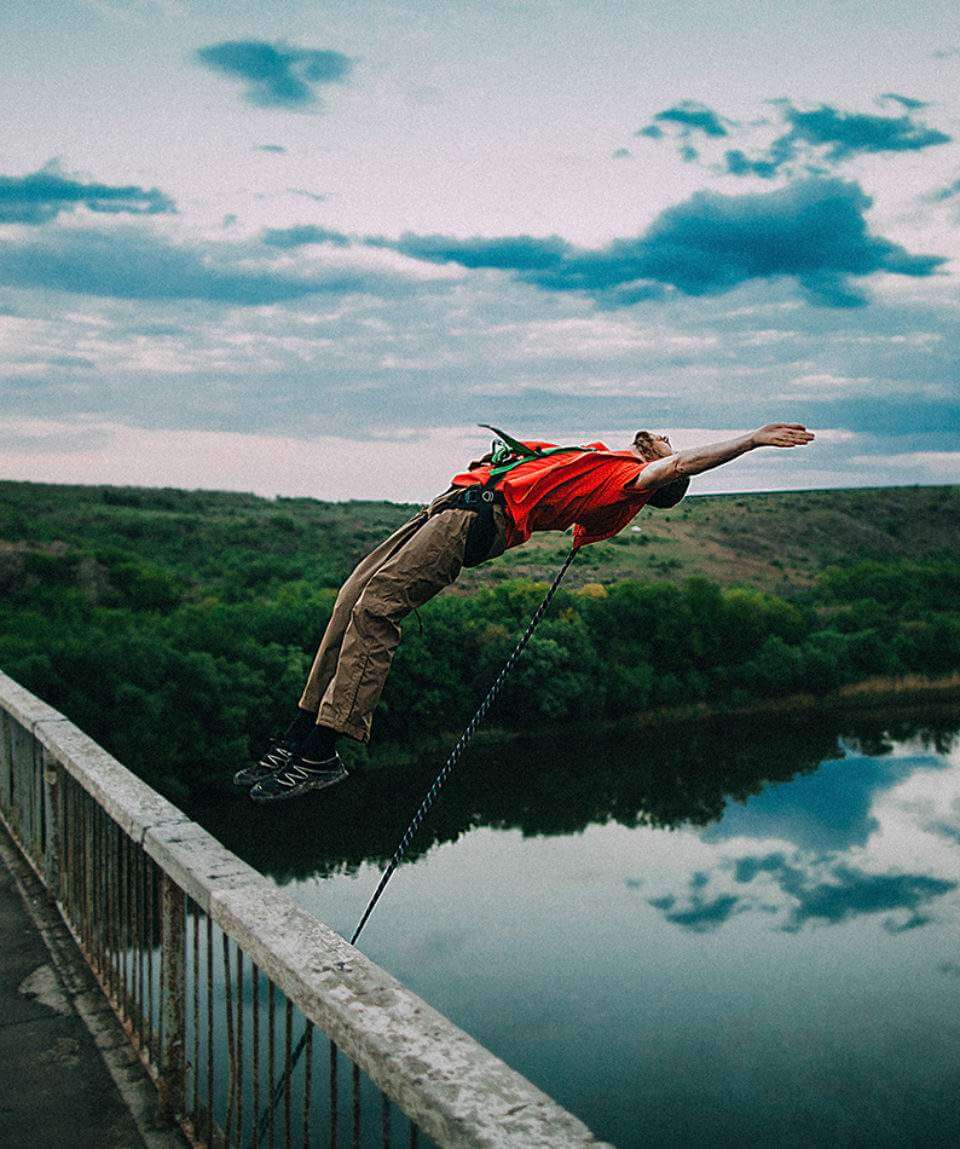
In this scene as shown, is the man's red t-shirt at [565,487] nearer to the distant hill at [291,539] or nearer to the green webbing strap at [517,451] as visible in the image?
the green webbing strap at [517,451]

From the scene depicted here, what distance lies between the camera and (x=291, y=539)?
65688mm

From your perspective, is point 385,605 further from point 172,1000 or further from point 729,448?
point 172,1000

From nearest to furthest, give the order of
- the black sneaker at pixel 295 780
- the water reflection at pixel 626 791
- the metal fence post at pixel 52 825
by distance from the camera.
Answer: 1. the black sneaker at pixel 295 780
2. the metal fence post at pixel 52 825
3. the water reflection at pixel 626 791

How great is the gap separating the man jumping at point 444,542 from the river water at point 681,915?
29.2m

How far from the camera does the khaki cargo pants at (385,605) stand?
119 inches

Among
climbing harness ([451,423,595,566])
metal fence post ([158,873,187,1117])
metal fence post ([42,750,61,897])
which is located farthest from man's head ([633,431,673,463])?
metal fence post ([42,750,61,897])

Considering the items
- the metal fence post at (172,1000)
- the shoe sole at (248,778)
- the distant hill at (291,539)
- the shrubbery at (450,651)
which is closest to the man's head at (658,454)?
the shoe sole at (248,778)

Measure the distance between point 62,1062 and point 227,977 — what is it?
1.34 m

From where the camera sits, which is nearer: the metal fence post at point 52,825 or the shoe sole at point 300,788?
the shoe sole at point 300,788

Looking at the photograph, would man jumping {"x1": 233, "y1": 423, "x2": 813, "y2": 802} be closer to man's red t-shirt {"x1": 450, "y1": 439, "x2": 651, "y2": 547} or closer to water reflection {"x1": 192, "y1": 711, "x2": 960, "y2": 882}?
man's red t-shirt {"x1": 450, "y1": 439, "x2": 651, "y2": 547}

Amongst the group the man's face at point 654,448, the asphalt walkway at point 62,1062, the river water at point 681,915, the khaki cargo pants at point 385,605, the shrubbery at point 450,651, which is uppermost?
the man's face at point 654,448

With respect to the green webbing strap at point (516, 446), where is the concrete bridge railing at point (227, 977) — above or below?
below

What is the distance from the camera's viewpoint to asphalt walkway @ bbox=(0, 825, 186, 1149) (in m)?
3.51

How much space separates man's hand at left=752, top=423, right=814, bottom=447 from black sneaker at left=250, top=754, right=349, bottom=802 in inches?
59.9
